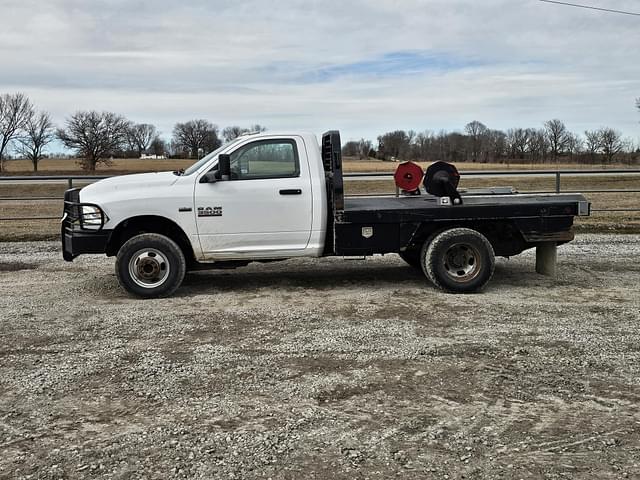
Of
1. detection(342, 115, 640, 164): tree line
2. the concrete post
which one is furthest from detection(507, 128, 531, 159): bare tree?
the concrete post

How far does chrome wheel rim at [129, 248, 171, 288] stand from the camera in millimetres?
7797

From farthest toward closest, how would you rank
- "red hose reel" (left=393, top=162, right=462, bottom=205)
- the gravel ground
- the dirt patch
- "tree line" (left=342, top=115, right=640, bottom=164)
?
"tree line" (left=342, top=115, right=640, bottom=164) → the dirt patch → "red hose reel" (left=393, top=162, right=462, bottom=205) → the gravel ground

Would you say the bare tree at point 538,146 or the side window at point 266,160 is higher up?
the bare tree at point 538,146

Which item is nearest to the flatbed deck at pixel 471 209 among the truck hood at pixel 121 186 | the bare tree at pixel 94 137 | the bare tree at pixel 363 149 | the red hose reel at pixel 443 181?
the red hose reel at pixel 443 181

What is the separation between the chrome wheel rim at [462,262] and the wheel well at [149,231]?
314 centimetres

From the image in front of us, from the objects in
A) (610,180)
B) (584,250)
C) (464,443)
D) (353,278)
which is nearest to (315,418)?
(464,443)

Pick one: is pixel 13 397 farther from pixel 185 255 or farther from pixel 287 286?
pixel 287 286

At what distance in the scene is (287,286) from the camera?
8.62m

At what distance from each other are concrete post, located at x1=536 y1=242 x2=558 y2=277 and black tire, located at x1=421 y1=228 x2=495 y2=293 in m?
1.20

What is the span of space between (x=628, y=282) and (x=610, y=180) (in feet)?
92.0

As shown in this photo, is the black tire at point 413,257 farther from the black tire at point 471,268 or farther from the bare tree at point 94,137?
the bare tree at point 94,137

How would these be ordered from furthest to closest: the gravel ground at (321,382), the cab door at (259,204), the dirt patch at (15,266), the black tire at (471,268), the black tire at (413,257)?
1. the dirt patch at (15,266)
2. the black tire at (413,257)
3. the black tire at (471,268)
4. the cab door at (259,204)
5. the gravel ground at (321,382)

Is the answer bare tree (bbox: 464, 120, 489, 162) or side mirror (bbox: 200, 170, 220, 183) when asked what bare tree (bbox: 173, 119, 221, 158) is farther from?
bare tree (bbox: 464, 120, 489, 162)

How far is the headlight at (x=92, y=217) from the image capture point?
7742mm
